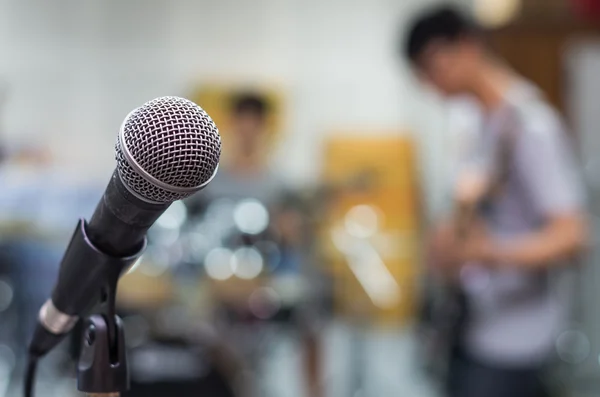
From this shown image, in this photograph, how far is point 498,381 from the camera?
4.99 ft

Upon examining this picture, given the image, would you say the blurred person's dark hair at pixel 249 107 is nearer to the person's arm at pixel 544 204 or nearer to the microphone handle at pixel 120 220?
the person's arm at pixel 544 204

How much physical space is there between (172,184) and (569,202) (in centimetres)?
109

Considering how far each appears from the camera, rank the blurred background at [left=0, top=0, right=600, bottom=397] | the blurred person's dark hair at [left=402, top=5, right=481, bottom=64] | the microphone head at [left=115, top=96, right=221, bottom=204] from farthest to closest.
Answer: the blurred background at [left=0, top=0, right=600, bottom=397] < the blurred person's dark hair at [left=402, top=5, right=481, bottom=64] < the microphone head at [left=115, top=96, right=221, bottom=204]

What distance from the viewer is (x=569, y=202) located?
1490mm

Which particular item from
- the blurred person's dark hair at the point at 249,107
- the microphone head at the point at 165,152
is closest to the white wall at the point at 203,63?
the blurred person's dark hair at the point at 249,107

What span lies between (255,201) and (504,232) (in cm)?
123

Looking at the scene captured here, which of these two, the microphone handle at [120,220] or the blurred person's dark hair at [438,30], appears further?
the blurred person's dark hair at [438,30]

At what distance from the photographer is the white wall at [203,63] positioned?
5570 mm

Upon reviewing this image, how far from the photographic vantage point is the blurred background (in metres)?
2.48

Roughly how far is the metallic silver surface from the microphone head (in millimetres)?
197

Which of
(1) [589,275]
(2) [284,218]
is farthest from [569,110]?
(2) [284,218]

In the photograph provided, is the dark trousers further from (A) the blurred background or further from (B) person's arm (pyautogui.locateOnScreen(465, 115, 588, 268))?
(A) the blurred background

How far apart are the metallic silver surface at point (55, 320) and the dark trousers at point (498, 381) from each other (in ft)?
3.32

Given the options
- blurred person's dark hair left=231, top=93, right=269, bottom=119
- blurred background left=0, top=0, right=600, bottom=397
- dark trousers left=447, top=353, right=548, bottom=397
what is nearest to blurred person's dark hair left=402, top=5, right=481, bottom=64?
blurred background left=0, top=0, right=600, bottom=397
